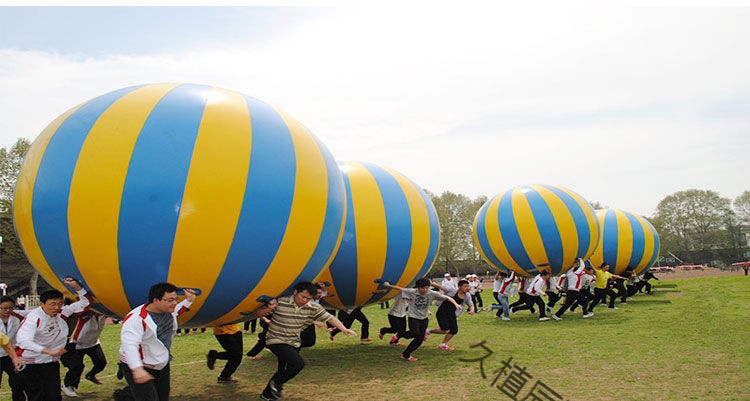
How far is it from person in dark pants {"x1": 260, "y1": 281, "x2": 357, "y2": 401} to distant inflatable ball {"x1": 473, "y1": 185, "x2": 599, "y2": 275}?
8360mm

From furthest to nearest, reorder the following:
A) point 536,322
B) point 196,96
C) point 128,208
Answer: point 536,322 < point 196,96 < point 128,208

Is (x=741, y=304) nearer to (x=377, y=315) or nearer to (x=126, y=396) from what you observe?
(x=377, y=315)

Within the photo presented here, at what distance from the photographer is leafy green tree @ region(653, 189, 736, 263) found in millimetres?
74438

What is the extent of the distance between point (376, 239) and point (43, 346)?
4315 mm

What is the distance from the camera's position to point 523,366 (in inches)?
318

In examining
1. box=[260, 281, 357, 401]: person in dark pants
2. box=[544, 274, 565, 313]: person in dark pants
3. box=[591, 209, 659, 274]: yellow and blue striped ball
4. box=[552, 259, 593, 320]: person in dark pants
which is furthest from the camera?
box=[591, 209, 659, 274]: yellow and blue striped ball

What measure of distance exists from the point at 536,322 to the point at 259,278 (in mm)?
10275

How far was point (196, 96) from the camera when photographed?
5.66 m

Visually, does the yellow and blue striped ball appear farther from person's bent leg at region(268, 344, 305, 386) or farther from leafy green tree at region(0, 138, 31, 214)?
leafy green tree at region(0, 138, 31, 214)

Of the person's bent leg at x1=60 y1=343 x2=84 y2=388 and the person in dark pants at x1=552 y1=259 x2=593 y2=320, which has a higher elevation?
the person in dark pants at x1=552 y1=259 x2=593 y2=320

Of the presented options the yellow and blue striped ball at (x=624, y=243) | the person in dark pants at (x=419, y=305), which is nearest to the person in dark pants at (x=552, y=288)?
the yellow and blue striped ball at (x=624, y=243)

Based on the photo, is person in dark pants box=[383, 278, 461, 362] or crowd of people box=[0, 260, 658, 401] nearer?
crowd of people box=[0, 260, 658, 401]

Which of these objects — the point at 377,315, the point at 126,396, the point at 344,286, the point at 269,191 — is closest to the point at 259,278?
the point at 269,191

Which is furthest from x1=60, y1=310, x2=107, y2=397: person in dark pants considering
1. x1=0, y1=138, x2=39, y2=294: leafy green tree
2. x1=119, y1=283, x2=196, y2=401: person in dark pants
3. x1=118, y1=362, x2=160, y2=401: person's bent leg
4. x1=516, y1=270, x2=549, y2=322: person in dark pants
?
x1=0, y1=138, x2=39, y2=294: leafy green tree
